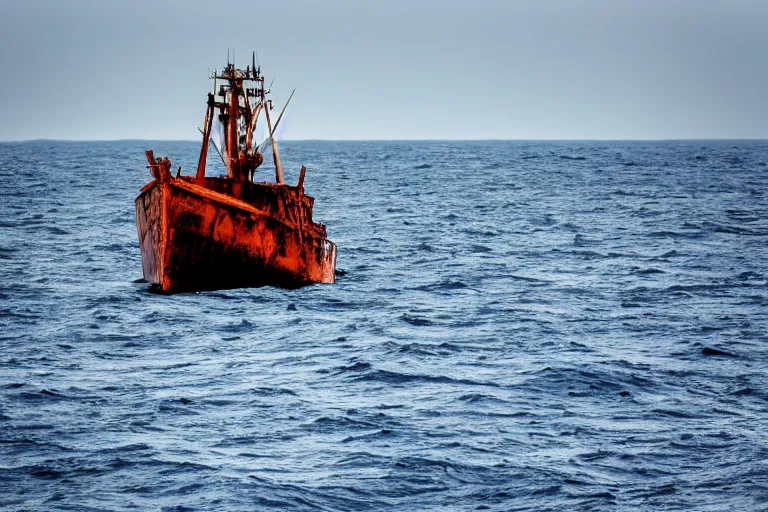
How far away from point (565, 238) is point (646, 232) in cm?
396

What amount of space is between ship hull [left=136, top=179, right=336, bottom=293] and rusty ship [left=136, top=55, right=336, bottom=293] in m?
0.02

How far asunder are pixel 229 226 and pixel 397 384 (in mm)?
8442

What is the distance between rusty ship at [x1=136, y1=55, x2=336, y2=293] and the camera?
74.5ft

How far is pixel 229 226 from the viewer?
23.3m

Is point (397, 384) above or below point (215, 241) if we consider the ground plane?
below

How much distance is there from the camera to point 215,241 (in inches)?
916

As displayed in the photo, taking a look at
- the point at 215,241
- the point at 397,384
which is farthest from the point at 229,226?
the point at 397,384

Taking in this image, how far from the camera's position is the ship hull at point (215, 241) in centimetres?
2266

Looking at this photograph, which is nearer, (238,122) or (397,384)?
(397,384)

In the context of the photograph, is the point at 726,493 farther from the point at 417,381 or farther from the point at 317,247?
the point at 317,247

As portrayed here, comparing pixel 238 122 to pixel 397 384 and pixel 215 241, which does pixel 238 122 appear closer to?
pixel 215 241

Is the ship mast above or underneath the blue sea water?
above

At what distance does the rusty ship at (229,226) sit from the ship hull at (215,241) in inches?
0.8

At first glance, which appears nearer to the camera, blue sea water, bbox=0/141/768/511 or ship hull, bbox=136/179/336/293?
blue sea water, bbox=0/141/768/511
